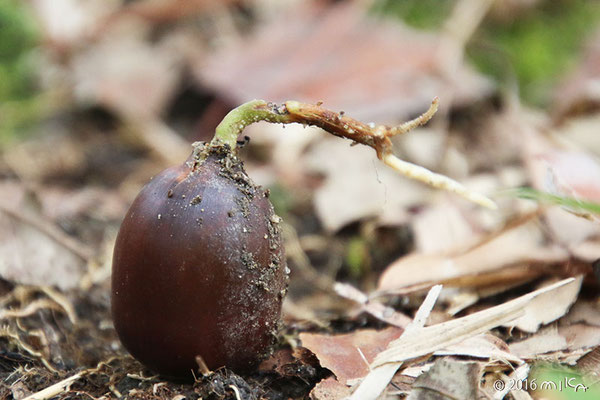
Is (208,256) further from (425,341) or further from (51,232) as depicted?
(51,232)

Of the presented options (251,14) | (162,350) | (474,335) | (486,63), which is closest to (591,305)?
(474,335)

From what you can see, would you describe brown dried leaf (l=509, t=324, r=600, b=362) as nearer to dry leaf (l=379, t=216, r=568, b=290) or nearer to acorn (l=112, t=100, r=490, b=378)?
dry leaf (l=379, t=216, r=568, b=290)

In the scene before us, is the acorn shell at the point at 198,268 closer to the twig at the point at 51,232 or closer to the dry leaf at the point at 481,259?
the dry leaf at the point at 481,259

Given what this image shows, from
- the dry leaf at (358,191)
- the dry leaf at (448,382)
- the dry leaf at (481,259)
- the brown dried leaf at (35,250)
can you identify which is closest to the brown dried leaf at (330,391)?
the dry leaf at (448,382)

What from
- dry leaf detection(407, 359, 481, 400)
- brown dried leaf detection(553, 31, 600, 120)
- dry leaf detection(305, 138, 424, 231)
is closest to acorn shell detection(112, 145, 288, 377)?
dry leaf detection(407, 359, 481, 400)

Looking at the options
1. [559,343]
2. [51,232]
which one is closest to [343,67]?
[51,232]

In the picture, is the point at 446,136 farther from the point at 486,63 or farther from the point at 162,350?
the point at 162,350
